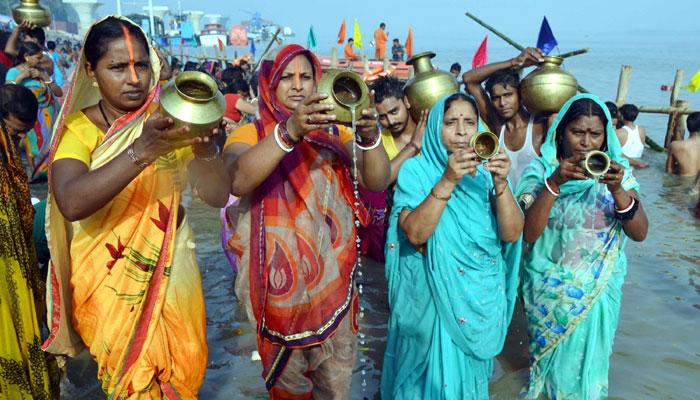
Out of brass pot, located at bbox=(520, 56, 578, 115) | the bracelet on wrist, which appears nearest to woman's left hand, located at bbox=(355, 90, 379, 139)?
the bracelet on wrist

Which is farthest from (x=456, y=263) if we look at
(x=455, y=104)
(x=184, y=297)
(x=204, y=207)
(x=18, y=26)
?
(x=18, y=26)

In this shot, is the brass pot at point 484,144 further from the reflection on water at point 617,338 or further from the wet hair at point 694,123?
the wet hair at point 694,123

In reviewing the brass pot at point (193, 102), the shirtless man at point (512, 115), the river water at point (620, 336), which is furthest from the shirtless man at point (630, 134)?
the brass pot at point (193, 102)

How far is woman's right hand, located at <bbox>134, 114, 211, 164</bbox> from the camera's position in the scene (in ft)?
6.16

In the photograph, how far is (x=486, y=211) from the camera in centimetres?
287

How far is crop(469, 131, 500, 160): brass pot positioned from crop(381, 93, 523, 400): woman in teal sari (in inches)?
11.1

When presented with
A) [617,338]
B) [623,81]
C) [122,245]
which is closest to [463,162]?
[122,245]

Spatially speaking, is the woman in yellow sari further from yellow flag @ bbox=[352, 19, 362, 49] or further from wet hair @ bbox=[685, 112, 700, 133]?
yellow flag @ bbox=[352, 19, 362, 49]

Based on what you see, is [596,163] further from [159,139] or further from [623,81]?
[623,81]

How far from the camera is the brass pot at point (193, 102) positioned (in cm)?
189

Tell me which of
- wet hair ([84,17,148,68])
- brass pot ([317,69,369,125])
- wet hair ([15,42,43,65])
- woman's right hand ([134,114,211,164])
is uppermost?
wet hair ([84,17,148,68])

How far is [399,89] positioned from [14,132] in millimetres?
2670

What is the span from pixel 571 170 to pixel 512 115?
1.88 m

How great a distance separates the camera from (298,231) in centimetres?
255
